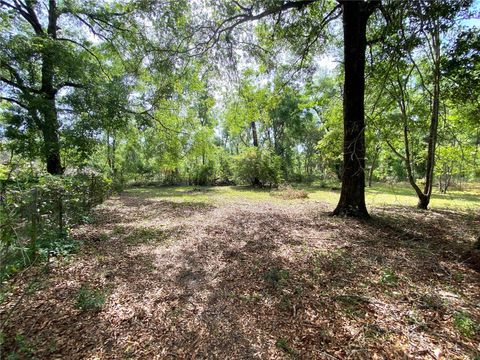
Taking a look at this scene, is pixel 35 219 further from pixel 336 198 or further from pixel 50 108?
pixel 336 198

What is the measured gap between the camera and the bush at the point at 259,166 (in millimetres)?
14406

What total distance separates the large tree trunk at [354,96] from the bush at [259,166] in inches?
369

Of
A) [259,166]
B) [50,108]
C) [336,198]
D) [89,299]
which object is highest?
[50,108]

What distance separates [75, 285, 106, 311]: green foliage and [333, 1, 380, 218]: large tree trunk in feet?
15.2

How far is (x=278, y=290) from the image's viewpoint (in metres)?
2.41

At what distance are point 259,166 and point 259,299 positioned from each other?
1238cm

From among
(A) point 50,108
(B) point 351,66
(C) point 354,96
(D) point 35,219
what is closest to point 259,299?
(D) point 35,219

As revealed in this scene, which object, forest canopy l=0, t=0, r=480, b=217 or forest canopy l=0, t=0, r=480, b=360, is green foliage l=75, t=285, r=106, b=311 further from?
forest canopy l=0, t=0, r=480, b=217

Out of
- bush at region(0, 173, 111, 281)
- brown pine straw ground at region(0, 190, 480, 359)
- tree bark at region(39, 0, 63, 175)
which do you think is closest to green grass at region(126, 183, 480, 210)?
brown pine straw ground at region(0, 190, 480, 359)


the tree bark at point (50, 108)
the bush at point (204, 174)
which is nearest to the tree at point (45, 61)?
the tree bark at point (50, 108)

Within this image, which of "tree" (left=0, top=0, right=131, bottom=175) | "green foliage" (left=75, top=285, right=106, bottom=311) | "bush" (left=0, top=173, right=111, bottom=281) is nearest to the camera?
A: "bush" (left=0, top=173, right=111, bottom=281)

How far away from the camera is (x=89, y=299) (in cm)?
230

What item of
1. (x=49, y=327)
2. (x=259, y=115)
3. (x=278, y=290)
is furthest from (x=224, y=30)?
(x=49, y=327)

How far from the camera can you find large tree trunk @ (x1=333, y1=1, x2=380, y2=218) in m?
4.53
